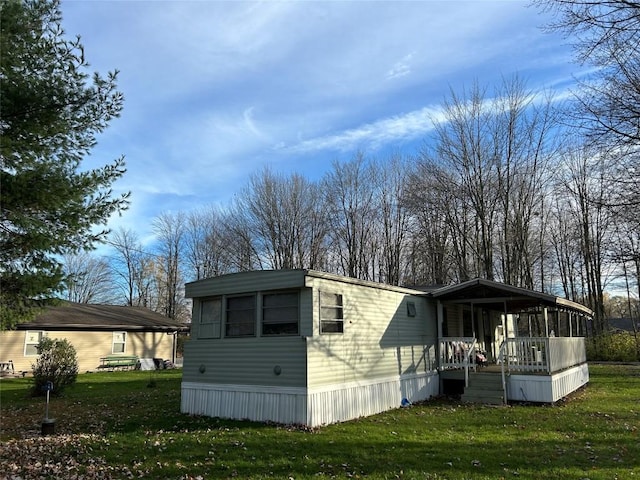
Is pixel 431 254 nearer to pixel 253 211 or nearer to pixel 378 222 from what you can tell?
pixel 378 222

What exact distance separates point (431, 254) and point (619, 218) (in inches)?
856

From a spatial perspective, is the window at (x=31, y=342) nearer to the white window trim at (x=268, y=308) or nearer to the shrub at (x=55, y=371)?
the shrub at (x=55, y=371)

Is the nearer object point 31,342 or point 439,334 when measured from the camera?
point 439,334

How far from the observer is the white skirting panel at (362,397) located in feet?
30.9

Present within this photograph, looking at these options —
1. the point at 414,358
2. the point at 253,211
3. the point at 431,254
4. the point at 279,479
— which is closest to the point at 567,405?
the point at 414,358

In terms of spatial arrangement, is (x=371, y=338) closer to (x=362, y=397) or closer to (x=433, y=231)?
(x=362, y=397)

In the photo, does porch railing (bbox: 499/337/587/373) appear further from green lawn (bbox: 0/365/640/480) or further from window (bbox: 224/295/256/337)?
window (bbox: 224/295/256/337)

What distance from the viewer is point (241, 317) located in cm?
1059

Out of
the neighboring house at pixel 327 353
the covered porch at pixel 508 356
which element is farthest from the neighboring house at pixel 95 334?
the covered porch at pixel 508 356

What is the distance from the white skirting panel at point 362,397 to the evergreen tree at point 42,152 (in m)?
5.27

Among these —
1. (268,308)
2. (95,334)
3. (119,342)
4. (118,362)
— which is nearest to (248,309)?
(268,308)

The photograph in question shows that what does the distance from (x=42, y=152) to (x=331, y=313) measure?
630 centimetres

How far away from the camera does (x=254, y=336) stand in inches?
404

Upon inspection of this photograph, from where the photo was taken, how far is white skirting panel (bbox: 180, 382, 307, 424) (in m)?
9.29
